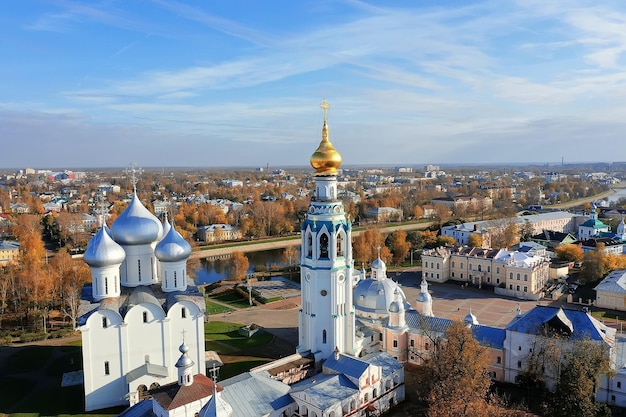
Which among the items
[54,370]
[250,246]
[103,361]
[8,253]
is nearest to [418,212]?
[250,246]

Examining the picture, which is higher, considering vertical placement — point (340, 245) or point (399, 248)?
point (340, 245)

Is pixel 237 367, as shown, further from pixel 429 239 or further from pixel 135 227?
pixel 429 239

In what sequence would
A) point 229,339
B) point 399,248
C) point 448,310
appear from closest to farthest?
point 229,339
point 448,310
point 399,248

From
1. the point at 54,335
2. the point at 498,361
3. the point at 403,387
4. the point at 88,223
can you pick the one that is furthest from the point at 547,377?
the point at 88,223

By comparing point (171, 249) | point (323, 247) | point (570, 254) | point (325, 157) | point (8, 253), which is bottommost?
point (8, 253)

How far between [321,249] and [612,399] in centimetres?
1114

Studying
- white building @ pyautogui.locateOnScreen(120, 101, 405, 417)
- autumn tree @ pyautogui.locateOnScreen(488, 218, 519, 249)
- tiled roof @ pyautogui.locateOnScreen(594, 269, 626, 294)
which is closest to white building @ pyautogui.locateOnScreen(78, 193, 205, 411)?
white building @ pyautogui.locateOnScreen(120, 101, 405, 417)

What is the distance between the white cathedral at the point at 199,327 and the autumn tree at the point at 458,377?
2.15m

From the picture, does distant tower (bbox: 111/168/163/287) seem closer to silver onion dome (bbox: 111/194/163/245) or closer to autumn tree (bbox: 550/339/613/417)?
silver onion dome (bbox: 111/194/163/245)

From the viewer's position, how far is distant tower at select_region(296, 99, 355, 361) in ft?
59.0

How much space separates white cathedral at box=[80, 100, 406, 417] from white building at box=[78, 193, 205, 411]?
36 mm

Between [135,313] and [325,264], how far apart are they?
279 inches

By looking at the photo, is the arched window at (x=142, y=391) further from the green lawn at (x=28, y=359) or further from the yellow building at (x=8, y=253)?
the yellow building at (x=8, y=253)

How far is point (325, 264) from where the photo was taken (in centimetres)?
1808
